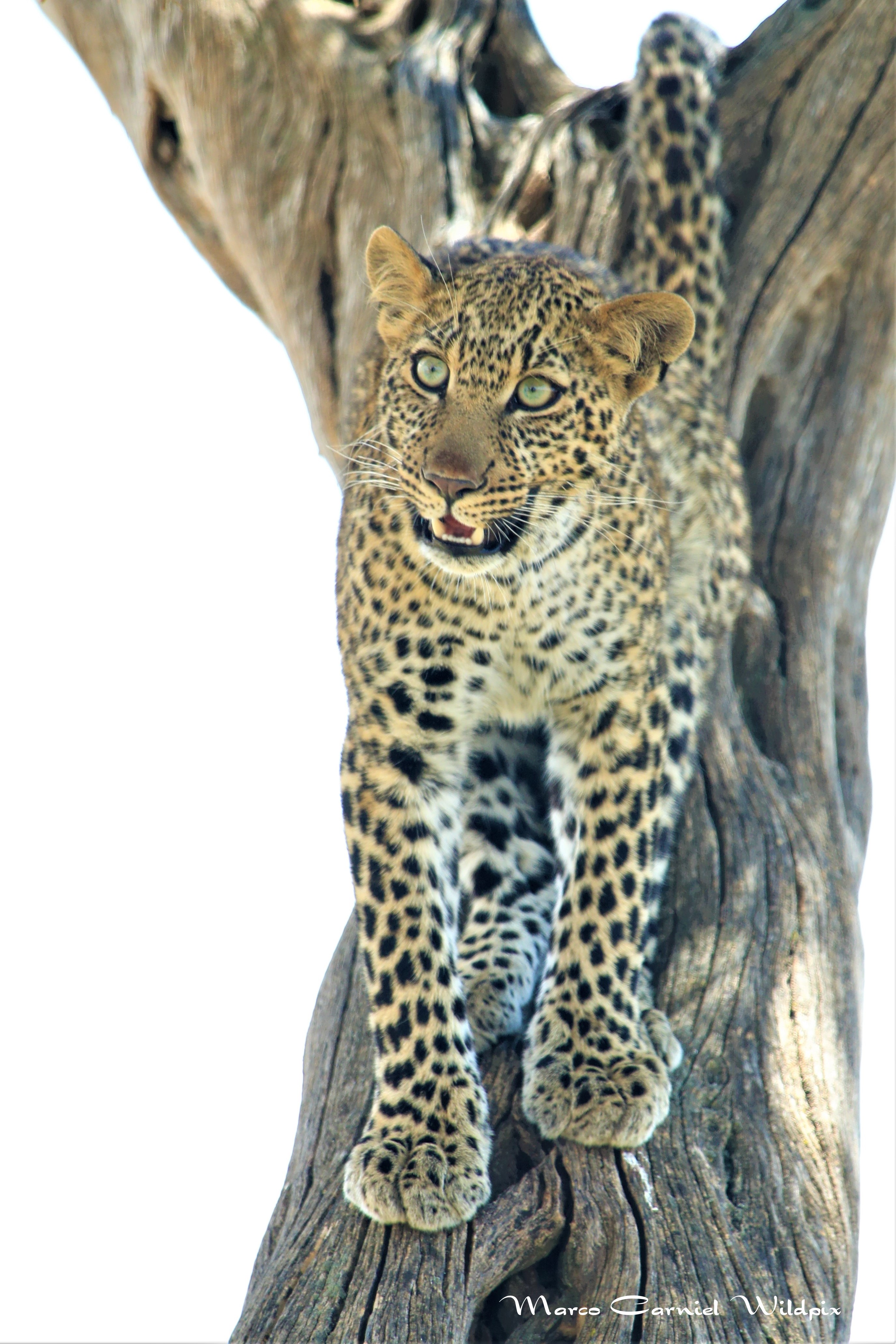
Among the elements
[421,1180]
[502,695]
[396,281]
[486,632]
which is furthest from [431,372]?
[421,1180]

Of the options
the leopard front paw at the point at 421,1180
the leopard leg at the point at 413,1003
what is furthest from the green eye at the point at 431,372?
the leopard front paw at the point at 421,1180

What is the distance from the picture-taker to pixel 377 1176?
386cm

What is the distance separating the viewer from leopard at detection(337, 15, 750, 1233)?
416 centimetres

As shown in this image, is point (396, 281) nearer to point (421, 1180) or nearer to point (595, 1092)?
point (595, 1092)

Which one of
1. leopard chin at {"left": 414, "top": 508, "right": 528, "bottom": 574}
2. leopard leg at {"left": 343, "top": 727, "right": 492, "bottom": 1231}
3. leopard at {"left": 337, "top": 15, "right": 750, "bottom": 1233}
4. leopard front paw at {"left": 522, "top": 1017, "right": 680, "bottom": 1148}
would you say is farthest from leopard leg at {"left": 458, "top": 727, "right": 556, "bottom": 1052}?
leopard chin at {"left": 414, "top": 508, "right": 528, "bottom": 574}

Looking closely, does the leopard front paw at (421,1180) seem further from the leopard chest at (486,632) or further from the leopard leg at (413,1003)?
the leopard chest at (486,632)

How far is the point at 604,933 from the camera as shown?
451 cm

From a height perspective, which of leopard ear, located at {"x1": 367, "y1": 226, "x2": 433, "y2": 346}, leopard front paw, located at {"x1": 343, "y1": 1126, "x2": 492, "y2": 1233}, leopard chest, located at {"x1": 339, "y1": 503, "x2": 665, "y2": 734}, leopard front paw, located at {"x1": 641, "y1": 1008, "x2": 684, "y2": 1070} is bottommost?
leopard front paw, located at {"x1": 343, "y1": 1126, "x2": 492, "y2": 1233}

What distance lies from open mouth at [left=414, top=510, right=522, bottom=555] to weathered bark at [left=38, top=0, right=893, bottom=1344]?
158 centimetres

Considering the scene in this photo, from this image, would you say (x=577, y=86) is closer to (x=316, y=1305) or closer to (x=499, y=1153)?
(x=499, y=1153)

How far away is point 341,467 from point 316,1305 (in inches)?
159

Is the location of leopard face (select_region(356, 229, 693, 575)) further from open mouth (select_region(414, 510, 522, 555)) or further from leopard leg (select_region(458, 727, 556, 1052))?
leopard leg (select_region(458, 727, 556, 1052))

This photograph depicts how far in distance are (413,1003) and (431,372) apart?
197cm

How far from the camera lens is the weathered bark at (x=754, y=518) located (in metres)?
3.67
